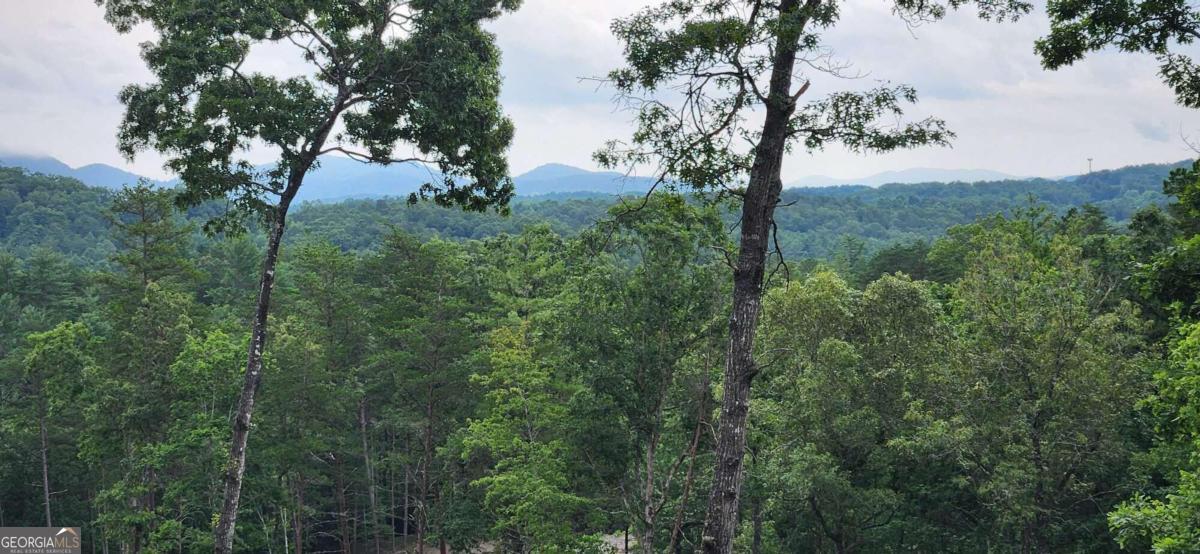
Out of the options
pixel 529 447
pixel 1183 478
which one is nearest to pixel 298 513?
pixel 529 447

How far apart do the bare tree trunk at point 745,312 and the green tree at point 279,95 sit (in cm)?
593

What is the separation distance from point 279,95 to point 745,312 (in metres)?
8.26

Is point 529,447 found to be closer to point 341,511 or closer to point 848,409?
point 848,409

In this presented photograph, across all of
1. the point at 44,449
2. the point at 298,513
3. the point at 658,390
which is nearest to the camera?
the point at 658,390

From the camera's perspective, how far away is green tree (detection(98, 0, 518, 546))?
11562 mm

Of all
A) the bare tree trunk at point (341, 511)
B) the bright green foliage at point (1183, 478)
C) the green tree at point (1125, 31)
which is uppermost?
the green tree at point (1125, 31)

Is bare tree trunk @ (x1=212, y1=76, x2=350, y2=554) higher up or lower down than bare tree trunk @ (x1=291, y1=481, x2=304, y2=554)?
higher up

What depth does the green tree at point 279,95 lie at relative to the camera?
11.6m

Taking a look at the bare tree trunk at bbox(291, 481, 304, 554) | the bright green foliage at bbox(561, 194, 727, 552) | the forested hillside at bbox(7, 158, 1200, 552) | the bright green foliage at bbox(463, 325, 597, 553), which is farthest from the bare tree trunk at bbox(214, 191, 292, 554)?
the bare tree trunk at bbox(291, 481, 304, 554)

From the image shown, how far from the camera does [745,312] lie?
25.5ft

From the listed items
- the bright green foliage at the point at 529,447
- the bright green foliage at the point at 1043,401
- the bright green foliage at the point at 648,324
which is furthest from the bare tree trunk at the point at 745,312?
the bright green foliage at the point at 1043,401

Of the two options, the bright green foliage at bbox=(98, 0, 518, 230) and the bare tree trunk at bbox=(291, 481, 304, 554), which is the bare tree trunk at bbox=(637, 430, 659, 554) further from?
the bare tree trunk at bbox=(291, 481, 304, 554)

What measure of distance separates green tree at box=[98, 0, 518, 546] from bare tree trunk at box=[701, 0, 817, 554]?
19.4ft

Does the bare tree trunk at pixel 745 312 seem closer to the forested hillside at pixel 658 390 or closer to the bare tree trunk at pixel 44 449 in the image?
the forested hillside at pixel 658 390
